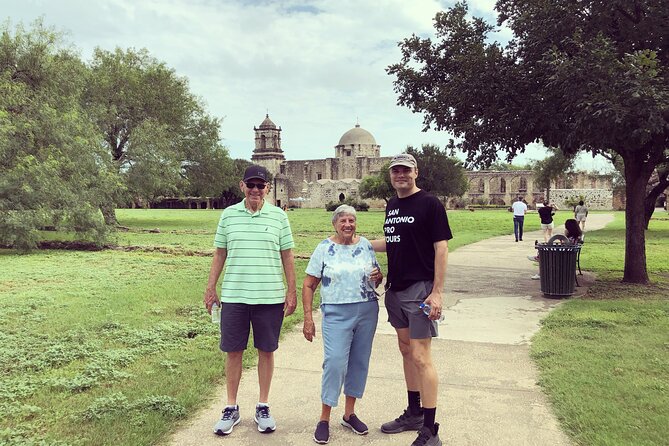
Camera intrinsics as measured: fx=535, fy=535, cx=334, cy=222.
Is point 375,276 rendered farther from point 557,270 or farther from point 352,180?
point 352,180

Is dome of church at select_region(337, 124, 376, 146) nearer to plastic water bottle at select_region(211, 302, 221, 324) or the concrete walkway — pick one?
the concrete walkway

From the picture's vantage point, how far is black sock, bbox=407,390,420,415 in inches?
153

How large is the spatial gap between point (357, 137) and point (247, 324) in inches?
3843

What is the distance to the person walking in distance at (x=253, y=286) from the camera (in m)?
3.86

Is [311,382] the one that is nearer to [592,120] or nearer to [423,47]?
[592,120]

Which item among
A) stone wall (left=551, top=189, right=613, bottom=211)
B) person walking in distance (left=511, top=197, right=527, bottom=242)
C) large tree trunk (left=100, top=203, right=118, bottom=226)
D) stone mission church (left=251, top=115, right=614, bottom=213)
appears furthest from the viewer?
stone mission church (left=251, top=115, right=614, bottom=213)

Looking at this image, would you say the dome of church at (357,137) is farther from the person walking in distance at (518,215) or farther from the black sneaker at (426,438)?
the black sneaker at (426,438)

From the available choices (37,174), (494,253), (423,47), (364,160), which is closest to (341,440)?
(423,47)

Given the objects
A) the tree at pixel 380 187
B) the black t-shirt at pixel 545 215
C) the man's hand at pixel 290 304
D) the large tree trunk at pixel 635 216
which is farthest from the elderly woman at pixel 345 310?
the tree at pixel 380 187

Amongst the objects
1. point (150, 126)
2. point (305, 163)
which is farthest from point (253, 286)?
point (305, 163)

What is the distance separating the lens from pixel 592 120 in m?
8.29

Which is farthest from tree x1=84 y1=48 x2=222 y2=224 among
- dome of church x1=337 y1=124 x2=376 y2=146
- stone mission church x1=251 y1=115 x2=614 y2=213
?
dome of church x1=337 y1=124 x2=376 y2=146

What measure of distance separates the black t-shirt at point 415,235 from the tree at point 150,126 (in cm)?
2096

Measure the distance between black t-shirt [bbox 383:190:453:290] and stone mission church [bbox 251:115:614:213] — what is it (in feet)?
232
